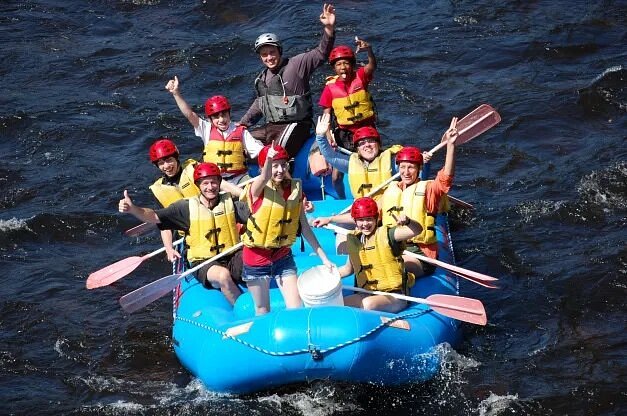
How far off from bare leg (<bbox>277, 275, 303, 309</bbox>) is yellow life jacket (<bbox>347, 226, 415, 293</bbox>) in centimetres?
47

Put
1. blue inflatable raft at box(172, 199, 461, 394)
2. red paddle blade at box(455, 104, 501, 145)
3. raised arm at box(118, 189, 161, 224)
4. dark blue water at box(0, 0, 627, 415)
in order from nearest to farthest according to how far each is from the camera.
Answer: blue inflatable raft at box(172, 199, 461, 394) → raised arm at box(118, 189, 161, 224) → dark blue water at box(0, 0, 627, 415) → red paddle blade at box(455, 104, 501, 145)

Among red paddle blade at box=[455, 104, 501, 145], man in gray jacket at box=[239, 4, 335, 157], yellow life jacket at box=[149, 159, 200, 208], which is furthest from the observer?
man in gray jacket at box=[239, 4, 335, 157]

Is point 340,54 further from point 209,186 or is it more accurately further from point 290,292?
point 290,292

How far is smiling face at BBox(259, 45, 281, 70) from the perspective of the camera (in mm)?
9664

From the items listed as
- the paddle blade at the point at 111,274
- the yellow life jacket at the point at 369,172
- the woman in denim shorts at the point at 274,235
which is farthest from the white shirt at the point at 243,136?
the woman in denim shorts at the point at 274,235

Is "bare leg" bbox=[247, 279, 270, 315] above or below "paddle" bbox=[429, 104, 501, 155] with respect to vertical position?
below

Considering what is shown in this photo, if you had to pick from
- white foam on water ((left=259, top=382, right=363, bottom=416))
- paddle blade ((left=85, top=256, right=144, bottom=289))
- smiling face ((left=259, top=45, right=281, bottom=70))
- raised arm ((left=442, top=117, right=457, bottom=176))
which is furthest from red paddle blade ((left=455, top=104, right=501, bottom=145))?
paddle blade ((left=85, top=256, right=144, bottom=289))

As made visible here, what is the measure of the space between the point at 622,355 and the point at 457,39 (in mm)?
7583

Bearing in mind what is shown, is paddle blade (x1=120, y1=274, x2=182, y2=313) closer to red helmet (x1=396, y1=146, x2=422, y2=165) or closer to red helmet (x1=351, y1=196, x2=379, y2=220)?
red helmet (x1=351, y1=196, x2=379, y2=220)

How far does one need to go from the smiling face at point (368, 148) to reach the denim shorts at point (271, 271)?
148 centimetres

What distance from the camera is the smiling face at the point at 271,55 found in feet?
31.7

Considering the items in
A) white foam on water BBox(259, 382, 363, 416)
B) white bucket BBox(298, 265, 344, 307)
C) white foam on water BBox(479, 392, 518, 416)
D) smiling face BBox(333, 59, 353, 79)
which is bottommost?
white foam on water BBox(479, 392, 518, 416)

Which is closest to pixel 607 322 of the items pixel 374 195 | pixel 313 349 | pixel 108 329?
pixel 374 195

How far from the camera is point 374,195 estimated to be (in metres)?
8.85
